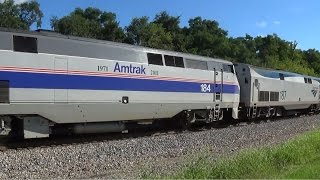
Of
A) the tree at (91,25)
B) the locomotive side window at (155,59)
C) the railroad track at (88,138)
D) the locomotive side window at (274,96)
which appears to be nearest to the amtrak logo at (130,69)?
the locomotive side window at (155,59)

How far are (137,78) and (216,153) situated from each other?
5.05 meters

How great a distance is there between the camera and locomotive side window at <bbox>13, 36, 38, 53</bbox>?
1341 centimetres

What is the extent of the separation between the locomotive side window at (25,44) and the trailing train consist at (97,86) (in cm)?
3

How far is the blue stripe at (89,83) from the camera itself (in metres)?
13.4

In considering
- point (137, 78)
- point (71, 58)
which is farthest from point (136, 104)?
point (71, 58)

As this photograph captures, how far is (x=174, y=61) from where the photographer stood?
1962 cm

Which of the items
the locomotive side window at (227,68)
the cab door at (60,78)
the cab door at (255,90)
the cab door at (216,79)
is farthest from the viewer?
the cab door at (255,90)

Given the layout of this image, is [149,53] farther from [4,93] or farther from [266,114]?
[266,114]

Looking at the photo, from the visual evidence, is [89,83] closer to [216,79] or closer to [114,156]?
[114,156]

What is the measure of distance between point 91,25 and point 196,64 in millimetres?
48581

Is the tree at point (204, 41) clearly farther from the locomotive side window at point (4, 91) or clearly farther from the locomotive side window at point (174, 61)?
the locomotive side window at point (4, 91)

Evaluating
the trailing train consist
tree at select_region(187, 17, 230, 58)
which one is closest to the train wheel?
the trailing train consist

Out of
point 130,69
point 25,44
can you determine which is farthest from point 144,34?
point 25,44

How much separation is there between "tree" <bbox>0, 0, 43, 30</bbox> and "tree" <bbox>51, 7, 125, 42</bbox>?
5.15 m
